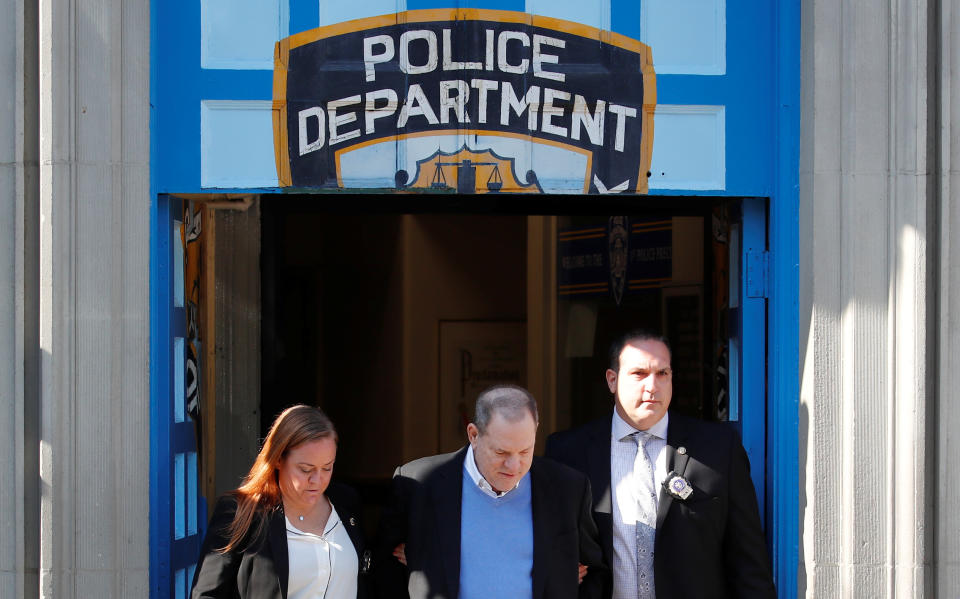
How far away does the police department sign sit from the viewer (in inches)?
179

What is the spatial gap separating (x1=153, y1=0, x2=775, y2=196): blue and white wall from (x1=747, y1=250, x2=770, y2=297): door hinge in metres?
0.30

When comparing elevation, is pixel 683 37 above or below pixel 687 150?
above

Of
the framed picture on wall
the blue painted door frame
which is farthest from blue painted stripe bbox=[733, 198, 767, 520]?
the framed picture on wall

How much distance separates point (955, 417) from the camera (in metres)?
4.45

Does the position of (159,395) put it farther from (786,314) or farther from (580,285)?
(580,285)

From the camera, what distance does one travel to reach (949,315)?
14.6 ft

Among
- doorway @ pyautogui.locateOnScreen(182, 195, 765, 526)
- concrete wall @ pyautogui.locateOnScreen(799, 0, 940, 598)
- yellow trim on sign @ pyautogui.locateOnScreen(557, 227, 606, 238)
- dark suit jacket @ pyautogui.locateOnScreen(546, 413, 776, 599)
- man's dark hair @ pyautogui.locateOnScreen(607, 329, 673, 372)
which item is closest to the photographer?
dark suit jacket @ pyautogui.locateOnScreen(546, 413, 776, 599)

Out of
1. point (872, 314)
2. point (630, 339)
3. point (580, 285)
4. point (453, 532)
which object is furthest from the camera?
point (580, 285)

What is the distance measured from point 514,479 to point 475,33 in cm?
187

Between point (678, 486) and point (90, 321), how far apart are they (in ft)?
7.84

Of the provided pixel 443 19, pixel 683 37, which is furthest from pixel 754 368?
pixel 443 19

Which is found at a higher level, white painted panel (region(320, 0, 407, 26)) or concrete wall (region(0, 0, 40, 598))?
white painted panel (region(320, 0, 407, 26))

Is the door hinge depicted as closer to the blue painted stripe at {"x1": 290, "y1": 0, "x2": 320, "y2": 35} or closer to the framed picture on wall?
the blue painted stripe at {"x1": 290, "y1": 0, "x2": 320, "y2": 35}

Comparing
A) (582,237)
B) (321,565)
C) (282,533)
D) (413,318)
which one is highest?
(582,237)
